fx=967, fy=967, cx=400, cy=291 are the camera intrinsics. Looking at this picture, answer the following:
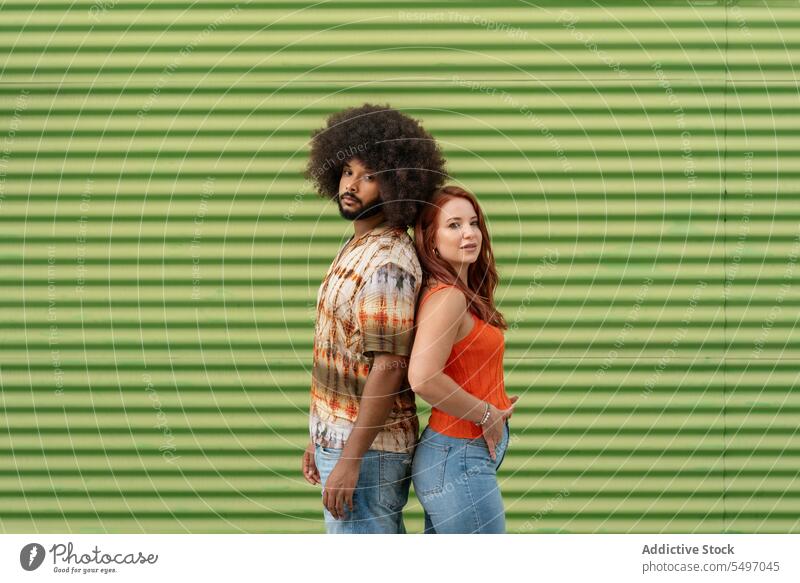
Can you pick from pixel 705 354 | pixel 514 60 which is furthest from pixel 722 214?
pixel 514 60

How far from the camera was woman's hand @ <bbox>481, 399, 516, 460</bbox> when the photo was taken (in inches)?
105

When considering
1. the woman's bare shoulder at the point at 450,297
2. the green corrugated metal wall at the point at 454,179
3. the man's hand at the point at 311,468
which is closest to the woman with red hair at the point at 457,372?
the woman's bare shoulder at the point at 450,297

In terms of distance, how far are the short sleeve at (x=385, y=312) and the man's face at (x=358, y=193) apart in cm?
23

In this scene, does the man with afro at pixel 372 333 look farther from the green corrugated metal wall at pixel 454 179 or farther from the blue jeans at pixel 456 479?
the green corrugated metal wall at pixel 454 179

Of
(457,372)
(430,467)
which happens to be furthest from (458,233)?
(430,467)

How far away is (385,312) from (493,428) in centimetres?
44

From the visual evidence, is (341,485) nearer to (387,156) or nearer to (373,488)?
(373,488)

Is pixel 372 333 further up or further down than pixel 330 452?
further up

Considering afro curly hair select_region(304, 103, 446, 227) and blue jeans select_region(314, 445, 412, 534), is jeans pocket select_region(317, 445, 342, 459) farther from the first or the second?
afro curly hair select_region(304, 103, 446, 227)

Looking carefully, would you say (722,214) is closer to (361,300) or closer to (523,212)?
(523,212)

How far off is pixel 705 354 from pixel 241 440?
2.05 metres

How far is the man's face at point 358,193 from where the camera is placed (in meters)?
2.79

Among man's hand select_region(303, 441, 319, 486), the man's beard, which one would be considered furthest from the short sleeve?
man's hand select_region(303, 441, 319, 486)

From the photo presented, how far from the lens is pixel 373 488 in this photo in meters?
2.72
